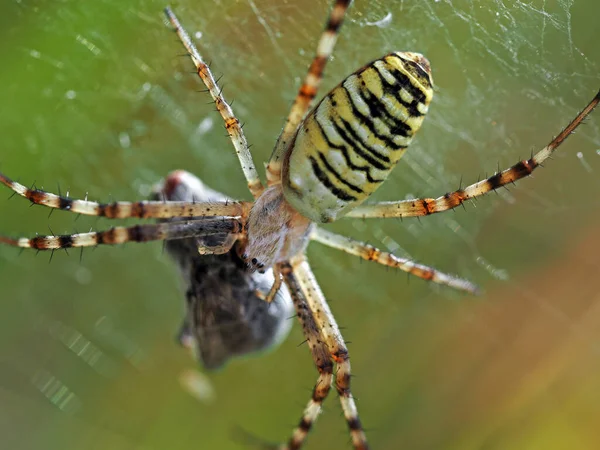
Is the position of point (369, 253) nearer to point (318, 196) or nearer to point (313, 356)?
point (313, 356)

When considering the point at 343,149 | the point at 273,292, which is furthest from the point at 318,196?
the point at 273,292

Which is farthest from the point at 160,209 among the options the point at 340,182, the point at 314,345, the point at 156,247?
the point at 156,247

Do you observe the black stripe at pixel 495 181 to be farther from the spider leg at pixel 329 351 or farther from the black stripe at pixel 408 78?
the spider leg at pixel 329 351

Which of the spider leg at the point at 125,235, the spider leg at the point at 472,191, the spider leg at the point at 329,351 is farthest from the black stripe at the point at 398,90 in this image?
the spider leg at the point at 329,351

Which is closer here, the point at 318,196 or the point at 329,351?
the point at 318,196

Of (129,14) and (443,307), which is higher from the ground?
(129,14)

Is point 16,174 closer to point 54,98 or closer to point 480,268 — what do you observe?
point 54,98
